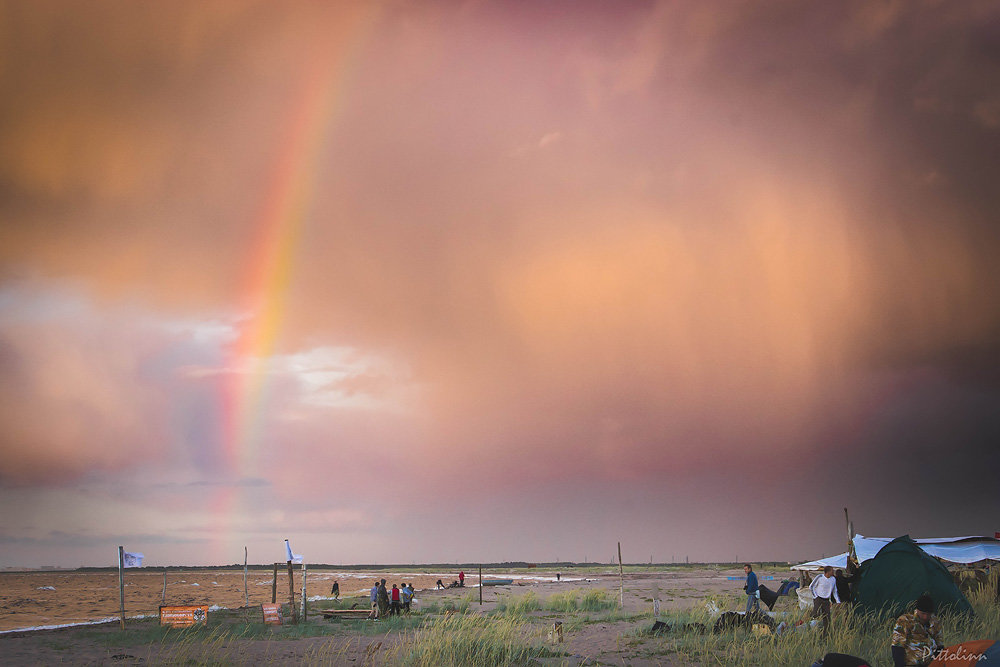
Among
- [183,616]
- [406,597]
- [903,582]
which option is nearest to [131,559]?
[183,616]

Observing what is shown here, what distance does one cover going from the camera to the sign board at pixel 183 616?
984 inches

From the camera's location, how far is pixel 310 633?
25.6m

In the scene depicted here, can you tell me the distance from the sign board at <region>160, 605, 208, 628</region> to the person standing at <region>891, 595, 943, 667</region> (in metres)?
22.4

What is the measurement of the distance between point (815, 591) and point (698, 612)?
20.2 feet

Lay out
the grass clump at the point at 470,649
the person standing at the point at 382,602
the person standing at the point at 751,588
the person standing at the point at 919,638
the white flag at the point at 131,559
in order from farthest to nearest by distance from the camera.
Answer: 1. the person standing at the point at 382,602
2. the white flag at the point at 131,559
3. the person standing at the point at 751,588
4. the grass clump at the point at 470,649
5. the person standing at the point at 919,638

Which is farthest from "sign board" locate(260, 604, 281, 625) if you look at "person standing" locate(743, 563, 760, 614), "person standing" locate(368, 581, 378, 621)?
"person standing" locate(743, 563, 760, 614)

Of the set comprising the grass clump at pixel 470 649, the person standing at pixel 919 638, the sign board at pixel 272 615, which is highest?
the person standing at pixel 919 638

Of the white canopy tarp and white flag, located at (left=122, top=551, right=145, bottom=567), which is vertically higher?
white flag, located at (left=122, top=551, right=145, bottom=567)

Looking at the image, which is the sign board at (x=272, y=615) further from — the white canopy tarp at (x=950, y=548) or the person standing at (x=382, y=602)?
the white canopy tarp at (x=950, y=548)

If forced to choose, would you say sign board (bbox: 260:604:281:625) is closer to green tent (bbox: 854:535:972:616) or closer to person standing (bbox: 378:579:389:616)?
person standing (bbox: 378:579:389:616)

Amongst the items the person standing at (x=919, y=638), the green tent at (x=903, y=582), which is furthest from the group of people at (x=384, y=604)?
the person standing at (x=919, y=638)

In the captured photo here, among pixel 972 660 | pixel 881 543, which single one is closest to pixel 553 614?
pixel 881 543

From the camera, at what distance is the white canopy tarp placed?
27375 mm

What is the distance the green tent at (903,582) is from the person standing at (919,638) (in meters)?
11.6
